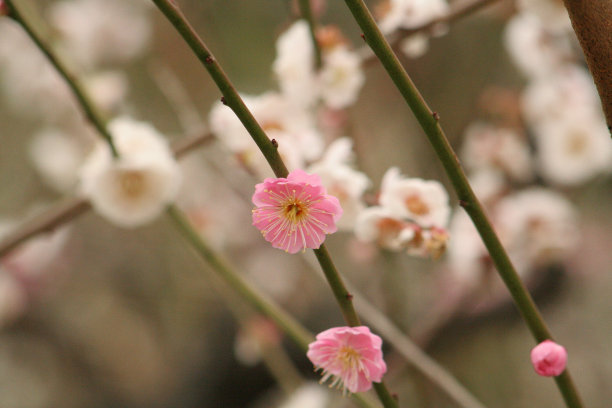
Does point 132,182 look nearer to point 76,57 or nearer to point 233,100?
point 233,100

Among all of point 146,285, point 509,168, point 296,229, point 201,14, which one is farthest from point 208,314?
point 296,229

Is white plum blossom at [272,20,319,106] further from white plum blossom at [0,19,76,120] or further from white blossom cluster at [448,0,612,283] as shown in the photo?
white plum blossom at [0,19,76,120]

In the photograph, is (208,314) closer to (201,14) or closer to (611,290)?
(201,14)

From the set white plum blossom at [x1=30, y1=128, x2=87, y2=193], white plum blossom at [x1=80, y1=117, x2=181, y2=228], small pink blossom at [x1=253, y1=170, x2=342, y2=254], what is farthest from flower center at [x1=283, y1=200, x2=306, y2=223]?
white plum blossom at [x1=30, y1=128, x2=87, y2=193]

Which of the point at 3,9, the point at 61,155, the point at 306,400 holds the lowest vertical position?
the point at 306,400

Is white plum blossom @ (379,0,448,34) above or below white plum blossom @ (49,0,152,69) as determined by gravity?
below

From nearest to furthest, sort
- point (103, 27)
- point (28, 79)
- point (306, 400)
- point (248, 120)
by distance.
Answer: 1. point (248, 120)
2. point (306, 400)
3. point (28, 79)
4. point (103, 27)

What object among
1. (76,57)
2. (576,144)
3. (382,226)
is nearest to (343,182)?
(382,226)

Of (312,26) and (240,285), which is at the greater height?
(312,26)
